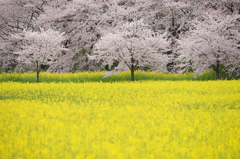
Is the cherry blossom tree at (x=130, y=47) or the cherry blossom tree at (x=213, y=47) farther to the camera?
the cherry blossom tree at (x=213, y=47)

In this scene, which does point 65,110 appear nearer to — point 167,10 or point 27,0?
point 167,10

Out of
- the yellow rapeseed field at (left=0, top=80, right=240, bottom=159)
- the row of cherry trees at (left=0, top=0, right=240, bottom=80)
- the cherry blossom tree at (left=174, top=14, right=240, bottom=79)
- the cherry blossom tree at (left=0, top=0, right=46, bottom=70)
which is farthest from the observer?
the cherry blossom tree at (left=0, top=0, right=46, bottom=70)

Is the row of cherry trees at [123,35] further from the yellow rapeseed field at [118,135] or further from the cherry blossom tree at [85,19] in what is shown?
the yellow rapeseed field at [118,135]

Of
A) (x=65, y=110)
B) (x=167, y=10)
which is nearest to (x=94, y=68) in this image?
(x=167, y=10)

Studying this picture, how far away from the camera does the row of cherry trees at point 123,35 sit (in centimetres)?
1867

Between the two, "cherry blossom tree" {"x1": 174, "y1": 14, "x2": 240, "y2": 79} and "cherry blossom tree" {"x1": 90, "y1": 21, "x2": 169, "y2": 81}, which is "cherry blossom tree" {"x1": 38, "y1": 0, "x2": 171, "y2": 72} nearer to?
"cherry blossom tree" {"x1": 90, "y1": 21, "x2": 169, "y2": 81}

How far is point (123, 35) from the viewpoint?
19000 millimetres

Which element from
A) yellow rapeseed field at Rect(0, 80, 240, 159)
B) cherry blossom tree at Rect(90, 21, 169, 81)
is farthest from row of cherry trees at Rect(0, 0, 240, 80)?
yellow rapeseed field at Rect(0, 80, 240, 159)

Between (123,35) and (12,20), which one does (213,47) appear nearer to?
(123,35)

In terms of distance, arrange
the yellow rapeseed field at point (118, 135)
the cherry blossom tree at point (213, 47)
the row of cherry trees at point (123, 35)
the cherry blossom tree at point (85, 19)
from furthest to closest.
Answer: the cherry blossom tree at point (85, 19) → the row of cherry trees at point (123, 35) → the cherry blossom tree at point (213, 47) → the yellow rapeseed field at point (118, 135)

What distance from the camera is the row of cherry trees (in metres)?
18.7

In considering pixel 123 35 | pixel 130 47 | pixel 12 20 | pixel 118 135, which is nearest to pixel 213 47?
pixel 130 47

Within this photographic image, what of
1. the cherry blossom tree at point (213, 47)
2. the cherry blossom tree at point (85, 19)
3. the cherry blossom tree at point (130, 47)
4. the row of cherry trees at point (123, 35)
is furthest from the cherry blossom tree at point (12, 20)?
the cherry blossom tree at point (213, 47)

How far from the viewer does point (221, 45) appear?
18.4 m
